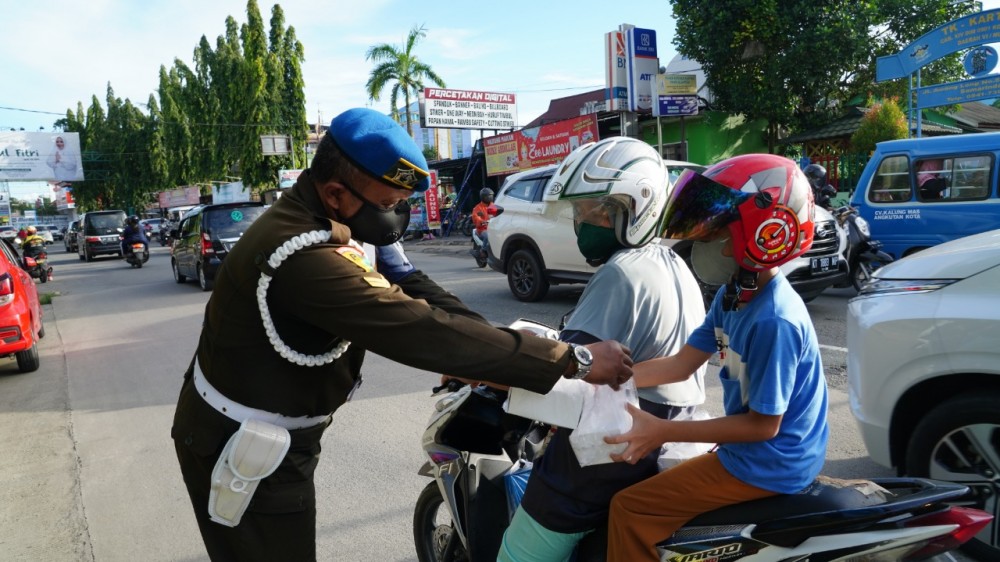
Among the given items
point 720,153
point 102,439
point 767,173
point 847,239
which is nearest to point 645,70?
point 720,153

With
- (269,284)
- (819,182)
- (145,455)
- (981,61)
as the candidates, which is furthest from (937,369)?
(981,61)

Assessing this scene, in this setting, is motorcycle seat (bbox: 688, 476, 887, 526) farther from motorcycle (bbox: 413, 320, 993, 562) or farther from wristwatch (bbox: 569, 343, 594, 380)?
wristwatch (bbox: 569, 343, 594, 380)

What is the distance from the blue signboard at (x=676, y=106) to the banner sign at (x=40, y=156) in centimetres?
4469

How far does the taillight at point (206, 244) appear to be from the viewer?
13211 mm

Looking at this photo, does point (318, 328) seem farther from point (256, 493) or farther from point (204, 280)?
point (204, 280)

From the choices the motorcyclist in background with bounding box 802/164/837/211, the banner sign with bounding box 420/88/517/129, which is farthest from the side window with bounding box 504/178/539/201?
the banner sign with bounding box 420/88/517/129

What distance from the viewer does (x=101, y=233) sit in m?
25.8

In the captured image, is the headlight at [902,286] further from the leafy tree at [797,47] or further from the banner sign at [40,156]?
the banner sign at [40,156]

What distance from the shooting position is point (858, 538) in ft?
5.25

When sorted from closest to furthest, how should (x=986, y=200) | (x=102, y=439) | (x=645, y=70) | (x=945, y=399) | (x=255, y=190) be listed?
1. (x=945, y=399)
2. (x=102, y=439)
3. (x=986, y=200)
4. (x=645, y=70)
5. (x=255, y=190)

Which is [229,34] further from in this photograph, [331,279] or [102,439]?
[331,279]

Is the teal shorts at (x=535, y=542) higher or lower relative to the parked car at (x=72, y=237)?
lower

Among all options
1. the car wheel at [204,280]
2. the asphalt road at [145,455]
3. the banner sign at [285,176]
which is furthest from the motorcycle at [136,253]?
the asphalt road at [145,455]

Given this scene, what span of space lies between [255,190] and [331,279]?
34312 mm
